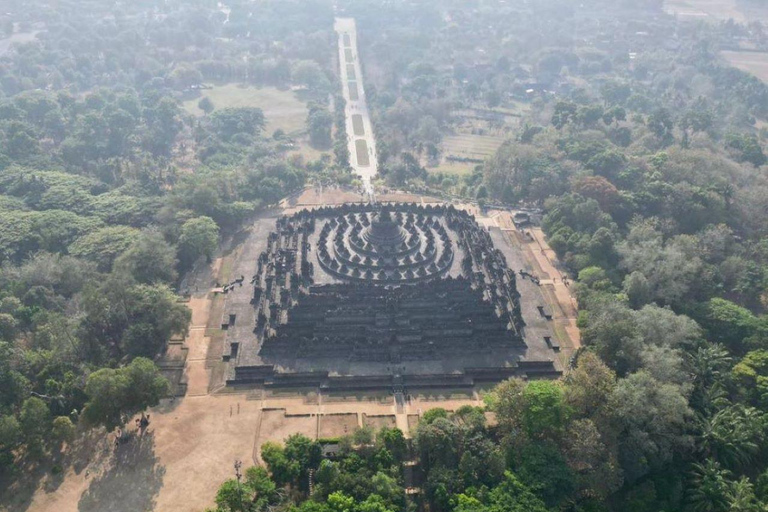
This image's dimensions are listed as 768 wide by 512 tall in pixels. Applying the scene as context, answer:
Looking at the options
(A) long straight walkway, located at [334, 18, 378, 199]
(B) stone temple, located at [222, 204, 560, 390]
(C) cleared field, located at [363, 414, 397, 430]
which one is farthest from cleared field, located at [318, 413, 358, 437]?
(A) long straight walkway, located at [334, 18, 378, 199]

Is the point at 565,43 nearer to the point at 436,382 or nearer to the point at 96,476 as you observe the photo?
the point at 436,382

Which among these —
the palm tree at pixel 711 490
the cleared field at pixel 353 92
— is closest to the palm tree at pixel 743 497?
the palm tree at pixel 711 490

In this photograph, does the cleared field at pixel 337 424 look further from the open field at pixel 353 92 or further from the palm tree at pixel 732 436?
the open field at pixel 353 92

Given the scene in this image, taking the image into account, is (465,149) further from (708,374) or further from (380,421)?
(380,421)

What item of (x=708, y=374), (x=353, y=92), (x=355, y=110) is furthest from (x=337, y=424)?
(x=353, y=92)

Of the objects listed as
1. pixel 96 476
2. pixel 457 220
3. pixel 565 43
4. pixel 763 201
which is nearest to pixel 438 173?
pixel 457 220

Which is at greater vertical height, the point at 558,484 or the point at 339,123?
the point at 558,484

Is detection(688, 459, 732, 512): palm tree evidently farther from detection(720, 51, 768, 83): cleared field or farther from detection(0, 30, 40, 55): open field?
detection(0, 30, 40, 55): open field
